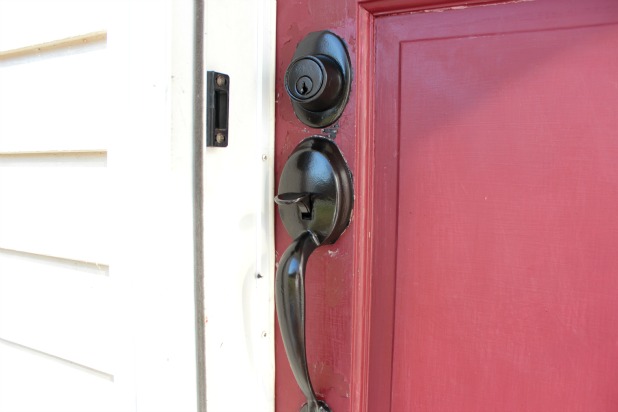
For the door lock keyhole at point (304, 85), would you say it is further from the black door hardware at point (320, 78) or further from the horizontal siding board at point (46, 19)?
the horizontal siding board at point (46, 19)

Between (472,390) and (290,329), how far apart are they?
240mm

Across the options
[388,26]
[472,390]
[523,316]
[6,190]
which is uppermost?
[388,26]

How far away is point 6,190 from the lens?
776 millimetres

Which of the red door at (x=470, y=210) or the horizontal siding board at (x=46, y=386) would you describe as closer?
the red door at (x=470, y=210)

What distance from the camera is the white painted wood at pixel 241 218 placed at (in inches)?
22.5

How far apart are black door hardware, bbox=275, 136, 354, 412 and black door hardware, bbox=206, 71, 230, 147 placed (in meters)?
0.10

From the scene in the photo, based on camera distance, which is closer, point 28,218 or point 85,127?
point 85,127

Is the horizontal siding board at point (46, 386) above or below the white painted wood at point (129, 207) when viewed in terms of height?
below

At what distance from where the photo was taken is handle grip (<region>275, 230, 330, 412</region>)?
56 centimetres

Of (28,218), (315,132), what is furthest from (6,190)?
(315,132)

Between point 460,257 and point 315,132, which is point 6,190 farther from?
point 460,257

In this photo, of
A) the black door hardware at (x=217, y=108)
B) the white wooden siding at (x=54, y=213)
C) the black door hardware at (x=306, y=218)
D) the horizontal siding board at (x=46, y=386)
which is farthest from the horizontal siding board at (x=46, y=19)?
the horizontal siding board at (x=46, y=386)

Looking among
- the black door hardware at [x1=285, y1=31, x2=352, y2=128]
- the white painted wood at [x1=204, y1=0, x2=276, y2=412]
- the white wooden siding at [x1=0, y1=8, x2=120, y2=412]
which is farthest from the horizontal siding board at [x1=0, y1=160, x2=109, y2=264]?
the black door hardware at [x1=285, y1=31, x2=352, y2=128]

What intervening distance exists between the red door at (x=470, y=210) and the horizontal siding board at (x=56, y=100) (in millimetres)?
241
